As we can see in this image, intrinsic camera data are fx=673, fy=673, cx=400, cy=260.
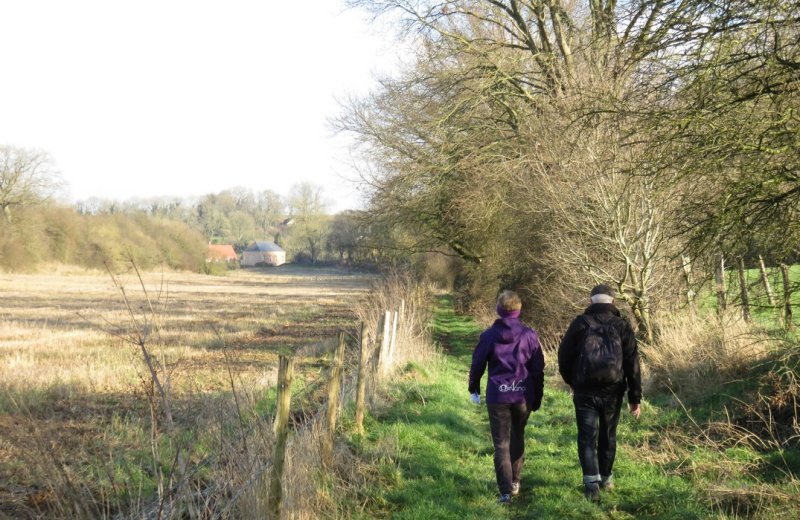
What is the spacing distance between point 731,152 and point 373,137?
58.2ft

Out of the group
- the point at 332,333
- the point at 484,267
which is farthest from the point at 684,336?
the point at 484,267

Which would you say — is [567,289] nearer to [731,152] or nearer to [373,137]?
[731,152]

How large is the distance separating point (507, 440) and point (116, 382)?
7.93m

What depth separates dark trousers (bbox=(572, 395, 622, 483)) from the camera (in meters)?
5.93

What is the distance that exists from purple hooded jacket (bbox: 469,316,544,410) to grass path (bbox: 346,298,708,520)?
2.93 ft

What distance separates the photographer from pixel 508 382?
609 cm

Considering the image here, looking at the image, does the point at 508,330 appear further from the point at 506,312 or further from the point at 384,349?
the point at 384,349

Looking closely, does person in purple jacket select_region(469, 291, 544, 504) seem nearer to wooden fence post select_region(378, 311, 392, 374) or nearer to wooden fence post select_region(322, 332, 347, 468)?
wooden fence post select_region(322, 332, 347, 468)

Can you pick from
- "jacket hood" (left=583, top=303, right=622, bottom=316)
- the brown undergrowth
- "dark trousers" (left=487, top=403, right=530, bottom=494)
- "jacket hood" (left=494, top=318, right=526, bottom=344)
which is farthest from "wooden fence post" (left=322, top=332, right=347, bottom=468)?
the brown undergrowth

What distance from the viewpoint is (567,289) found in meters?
14.6

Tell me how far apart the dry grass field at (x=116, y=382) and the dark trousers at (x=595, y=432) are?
115 inches

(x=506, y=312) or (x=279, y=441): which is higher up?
(x=506, y=312)

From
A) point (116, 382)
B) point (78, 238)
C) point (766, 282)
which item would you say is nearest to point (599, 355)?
point (766, 282)

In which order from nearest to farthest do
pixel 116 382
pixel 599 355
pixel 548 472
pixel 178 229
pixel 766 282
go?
pixel 599 355, pixel 548 472, pixel 766 282, pixel 116 382, pixel 178 229
